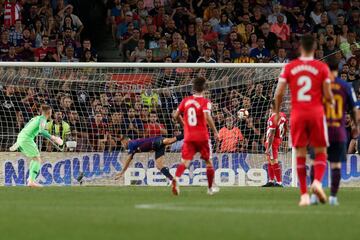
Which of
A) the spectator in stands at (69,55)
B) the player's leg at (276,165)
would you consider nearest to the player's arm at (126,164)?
the player's leg at (276,165)

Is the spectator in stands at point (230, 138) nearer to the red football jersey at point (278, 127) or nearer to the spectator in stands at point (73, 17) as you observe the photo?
the red football jersey at point (278, 127)

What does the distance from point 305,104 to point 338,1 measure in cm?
1803

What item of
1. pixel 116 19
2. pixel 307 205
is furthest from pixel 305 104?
pixel 116 19

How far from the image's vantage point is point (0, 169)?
2486cm

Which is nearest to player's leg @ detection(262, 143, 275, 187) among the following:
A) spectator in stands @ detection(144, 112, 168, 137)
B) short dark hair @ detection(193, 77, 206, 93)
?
spectator in stands @ detection(144, 112, 168, 137)

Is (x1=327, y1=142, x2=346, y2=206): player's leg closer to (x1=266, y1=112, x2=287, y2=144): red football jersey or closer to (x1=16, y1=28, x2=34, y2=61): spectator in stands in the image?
(x1=266, y1=112, x2=287, y2=144): red football jersey

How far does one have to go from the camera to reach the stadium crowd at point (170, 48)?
25.1 metres

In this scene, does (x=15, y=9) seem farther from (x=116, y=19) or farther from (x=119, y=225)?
(x=119, y=225)

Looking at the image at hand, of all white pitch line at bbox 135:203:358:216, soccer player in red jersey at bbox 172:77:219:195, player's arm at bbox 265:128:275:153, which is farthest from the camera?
player's arm at bbox 265:128:275:153

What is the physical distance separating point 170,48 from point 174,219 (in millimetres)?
16582

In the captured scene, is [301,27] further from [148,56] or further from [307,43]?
[307,43]

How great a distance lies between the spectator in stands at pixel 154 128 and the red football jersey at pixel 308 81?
11.6 meters

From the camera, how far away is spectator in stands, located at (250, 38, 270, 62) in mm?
28172

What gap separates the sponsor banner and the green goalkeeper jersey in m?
1.91
